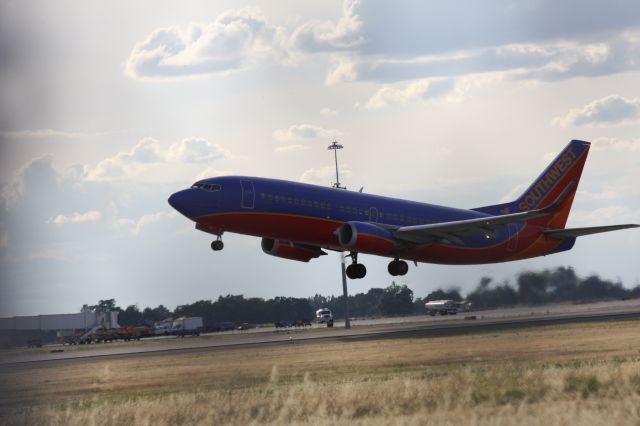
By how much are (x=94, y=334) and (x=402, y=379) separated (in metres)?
92.7

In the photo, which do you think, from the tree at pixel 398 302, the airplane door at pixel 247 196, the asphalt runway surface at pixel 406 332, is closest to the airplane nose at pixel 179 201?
the airplane door at pixel 247 196

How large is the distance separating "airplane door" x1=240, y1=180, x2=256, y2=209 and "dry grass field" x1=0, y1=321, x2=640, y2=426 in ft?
A: 42.9

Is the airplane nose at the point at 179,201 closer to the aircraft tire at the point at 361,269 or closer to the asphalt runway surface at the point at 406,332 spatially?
the asphalt runway surface at the point at 406,332

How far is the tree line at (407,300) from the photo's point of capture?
80875 millimetres

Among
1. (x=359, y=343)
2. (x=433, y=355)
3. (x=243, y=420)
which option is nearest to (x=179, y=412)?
(x=243, y=420)

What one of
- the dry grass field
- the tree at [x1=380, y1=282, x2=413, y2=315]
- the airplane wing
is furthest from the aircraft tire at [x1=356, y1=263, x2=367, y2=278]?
the tree at [x1=380, y1=282, x2=413, y2=315]

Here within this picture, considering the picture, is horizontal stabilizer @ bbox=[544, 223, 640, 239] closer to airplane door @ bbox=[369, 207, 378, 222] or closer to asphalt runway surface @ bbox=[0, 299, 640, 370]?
asphalt runway surface @ bbox=[0, 299, 640, 370]

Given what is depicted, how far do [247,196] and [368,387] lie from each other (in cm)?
3108

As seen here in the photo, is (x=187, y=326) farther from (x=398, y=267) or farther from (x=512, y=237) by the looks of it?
(x=398, y=267)

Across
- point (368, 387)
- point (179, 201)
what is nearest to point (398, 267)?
point (179, 201)

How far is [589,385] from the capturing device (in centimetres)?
3241

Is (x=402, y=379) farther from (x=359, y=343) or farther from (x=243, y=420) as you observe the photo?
(x=359, y=343)

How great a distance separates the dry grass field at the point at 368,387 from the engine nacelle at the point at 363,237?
44.3 ft

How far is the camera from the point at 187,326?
139 m
